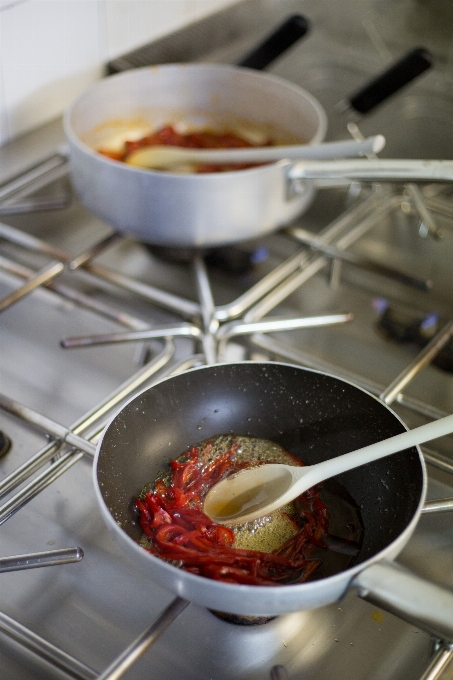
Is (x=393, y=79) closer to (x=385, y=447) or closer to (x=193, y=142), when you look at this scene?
(x=193, y=142)

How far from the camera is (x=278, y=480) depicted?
1.83 feet

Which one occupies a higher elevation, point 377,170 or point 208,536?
point 377,170

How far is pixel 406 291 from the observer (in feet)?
3.01

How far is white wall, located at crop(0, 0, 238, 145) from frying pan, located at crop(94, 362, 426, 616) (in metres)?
0.60

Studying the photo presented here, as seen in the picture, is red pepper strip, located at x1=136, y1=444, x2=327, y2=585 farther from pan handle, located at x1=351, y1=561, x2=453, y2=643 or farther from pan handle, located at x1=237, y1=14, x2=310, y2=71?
pan handle, located at x1=237, y1=14, x2=310, y2=71

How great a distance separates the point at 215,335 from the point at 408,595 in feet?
1.27

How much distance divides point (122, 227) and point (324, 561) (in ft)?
1.47

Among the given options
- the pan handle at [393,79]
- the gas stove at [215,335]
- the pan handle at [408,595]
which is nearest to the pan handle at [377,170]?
the gas stove at [215,335]

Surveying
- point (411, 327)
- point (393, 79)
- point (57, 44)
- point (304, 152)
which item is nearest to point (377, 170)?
point (304, 152)

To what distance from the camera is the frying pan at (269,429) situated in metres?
0.55

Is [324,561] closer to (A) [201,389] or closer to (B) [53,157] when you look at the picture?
(A) [201,389]

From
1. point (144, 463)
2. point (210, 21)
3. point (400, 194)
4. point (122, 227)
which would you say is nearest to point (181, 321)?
point (122, 227)

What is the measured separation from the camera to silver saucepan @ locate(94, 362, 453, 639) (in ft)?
1.47

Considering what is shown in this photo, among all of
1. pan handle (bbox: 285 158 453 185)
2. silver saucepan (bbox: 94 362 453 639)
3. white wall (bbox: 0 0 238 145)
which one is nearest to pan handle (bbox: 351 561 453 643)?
silver saucepan (bbox: 94 362 453 639)
